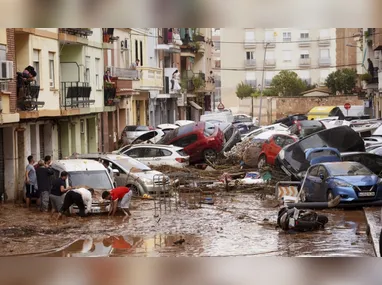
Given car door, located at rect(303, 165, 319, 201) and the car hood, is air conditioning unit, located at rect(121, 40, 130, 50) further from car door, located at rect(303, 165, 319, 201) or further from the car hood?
the car hood

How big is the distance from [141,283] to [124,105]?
155 ft

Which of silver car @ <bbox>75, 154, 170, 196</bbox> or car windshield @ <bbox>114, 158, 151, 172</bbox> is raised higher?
car windshield @ <bbox>114, 158, 151, 172</bbox>

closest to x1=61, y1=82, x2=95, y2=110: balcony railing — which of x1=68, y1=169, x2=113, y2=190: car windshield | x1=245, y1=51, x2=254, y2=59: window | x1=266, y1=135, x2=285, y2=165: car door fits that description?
x1=266, y1=135, x2=285, y2=165: car door

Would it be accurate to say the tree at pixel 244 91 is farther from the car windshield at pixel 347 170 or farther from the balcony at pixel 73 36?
the car windshield at pixel 347 170

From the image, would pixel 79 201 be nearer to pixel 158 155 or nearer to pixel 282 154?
pixel 282 154

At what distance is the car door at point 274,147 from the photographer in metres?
31.5

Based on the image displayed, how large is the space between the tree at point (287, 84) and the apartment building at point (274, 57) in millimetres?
7238

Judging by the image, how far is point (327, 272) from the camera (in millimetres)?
3186

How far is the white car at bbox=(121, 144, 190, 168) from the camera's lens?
31656mm

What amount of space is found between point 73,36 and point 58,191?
44.3 ft

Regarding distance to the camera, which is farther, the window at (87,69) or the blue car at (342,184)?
the window at (87,69)

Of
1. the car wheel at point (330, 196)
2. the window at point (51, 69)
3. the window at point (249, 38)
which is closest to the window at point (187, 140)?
the window at point (51, 69)

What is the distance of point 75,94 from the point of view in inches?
1315

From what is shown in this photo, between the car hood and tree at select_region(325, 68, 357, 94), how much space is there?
71267 mm
